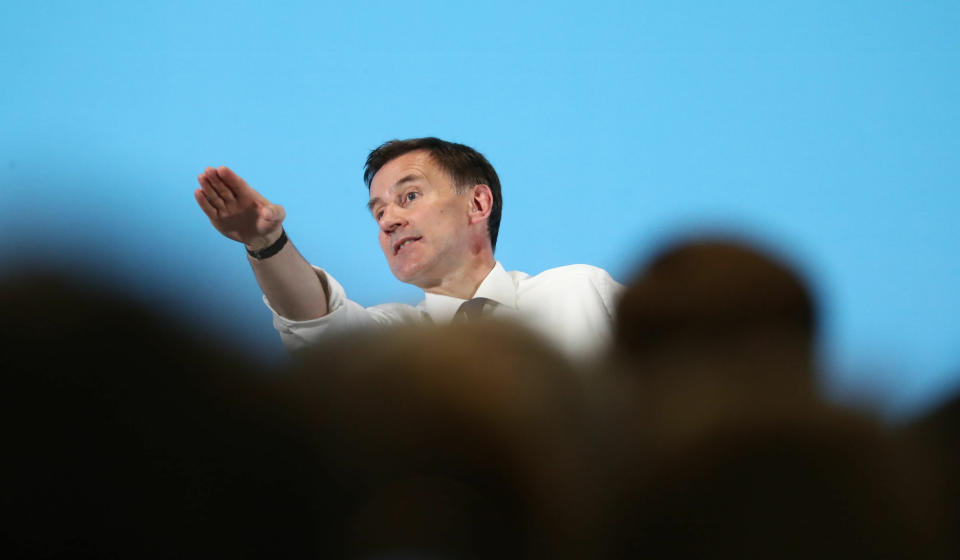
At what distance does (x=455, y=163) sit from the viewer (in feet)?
6.31

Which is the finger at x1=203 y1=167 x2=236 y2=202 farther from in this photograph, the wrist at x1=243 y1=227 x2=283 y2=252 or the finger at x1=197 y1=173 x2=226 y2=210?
the wrist at x1=243 y1=227 x2=283 y2=252

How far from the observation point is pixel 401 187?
1.75 meters

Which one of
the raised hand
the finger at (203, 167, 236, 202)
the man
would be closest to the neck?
the man

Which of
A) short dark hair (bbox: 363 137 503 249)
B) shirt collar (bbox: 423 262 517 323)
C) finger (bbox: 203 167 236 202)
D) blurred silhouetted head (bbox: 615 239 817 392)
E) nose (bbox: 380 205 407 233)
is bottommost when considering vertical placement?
blurred silhouetted head (bbox: 615 239 817 392)

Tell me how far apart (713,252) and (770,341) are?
0.04 meters

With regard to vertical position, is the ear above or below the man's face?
above

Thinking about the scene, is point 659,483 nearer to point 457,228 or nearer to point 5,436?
point 5,436

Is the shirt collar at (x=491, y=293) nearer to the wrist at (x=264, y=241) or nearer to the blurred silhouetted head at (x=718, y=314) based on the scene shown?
the wrist at (x=264, y=241)

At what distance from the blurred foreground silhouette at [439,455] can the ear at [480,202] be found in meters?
1.64

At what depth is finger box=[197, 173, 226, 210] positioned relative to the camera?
0.84m

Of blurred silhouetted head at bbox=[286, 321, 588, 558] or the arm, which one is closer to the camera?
blurred silhouetted head at bbox=[286, 321, 588, 558]

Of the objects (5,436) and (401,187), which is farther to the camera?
(401,187)

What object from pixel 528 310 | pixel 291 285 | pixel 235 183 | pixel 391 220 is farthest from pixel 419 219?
pixel 528 310

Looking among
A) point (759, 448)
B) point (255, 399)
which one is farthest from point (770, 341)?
point (255, 399)
